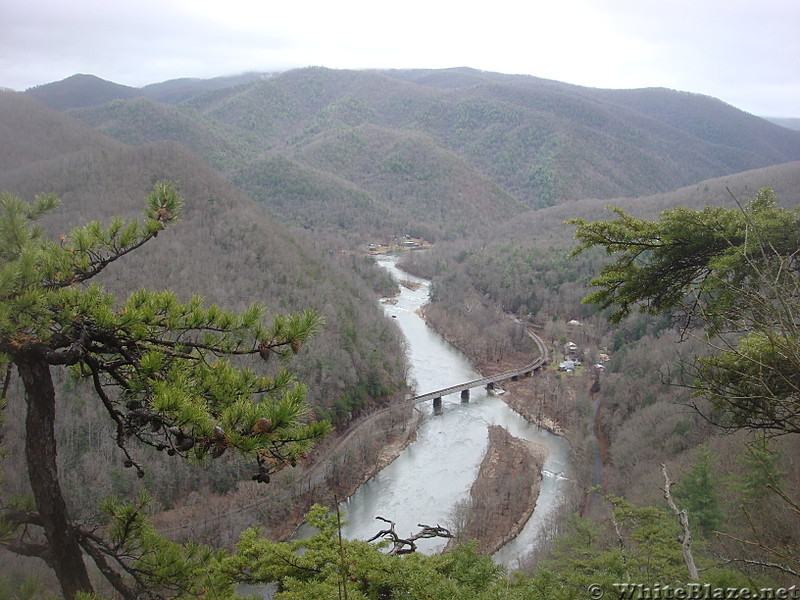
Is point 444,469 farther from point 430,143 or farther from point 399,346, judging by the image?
point 430,143

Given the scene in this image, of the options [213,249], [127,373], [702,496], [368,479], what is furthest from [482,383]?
[127,373]

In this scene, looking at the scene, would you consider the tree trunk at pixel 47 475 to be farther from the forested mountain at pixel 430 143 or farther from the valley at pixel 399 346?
the forested mountain at pixel 430 143

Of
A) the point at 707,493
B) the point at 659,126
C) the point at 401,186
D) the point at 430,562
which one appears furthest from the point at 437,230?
the point at 659,126

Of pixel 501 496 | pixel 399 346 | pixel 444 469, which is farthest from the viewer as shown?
pixel 399 346

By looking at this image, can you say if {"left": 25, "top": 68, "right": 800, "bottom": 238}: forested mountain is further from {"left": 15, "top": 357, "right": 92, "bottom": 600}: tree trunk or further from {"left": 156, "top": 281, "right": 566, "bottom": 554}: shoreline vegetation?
{"left": 15, "top": 357, "right": 92, "bottom": 600}: tree trunk

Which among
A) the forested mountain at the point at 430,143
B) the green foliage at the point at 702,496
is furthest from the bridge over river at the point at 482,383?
the forested mountain at the point at 430,143
